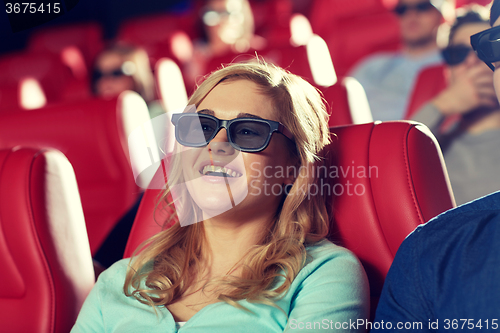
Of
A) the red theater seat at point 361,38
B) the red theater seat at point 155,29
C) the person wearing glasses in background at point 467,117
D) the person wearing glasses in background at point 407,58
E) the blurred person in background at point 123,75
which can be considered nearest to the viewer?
the person wearing glasses in background at point 467,117

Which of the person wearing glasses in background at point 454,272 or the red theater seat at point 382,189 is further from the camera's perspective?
the red theater seat at point 382,189

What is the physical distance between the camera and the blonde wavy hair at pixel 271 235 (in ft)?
2.87

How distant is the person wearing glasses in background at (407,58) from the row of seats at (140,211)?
1.20m

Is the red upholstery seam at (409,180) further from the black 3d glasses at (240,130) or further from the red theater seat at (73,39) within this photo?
the red theater seat at (73,39)

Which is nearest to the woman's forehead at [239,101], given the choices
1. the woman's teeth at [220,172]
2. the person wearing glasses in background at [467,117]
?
the woman's teeth at [220,172]

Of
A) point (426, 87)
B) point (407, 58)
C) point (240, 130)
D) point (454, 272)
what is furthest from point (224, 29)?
point (454, 272)

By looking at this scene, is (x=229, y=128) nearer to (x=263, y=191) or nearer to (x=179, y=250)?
(x=263, y=191)

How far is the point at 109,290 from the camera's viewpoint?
0.97 m

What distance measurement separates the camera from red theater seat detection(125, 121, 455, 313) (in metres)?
0.83

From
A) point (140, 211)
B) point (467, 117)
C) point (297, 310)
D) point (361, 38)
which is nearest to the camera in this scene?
point (297, 310)

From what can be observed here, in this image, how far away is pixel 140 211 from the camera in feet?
3.66

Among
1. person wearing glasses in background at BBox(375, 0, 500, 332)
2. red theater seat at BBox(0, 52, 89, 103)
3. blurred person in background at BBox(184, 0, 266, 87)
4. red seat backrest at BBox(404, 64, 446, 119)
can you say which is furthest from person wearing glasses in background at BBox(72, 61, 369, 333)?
red theater seat at BBox(0, 52, 89, 103)

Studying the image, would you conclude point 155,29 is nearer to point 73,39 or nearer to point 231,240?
point 73,39

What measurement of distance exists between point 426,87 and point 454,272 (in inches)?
48.5
